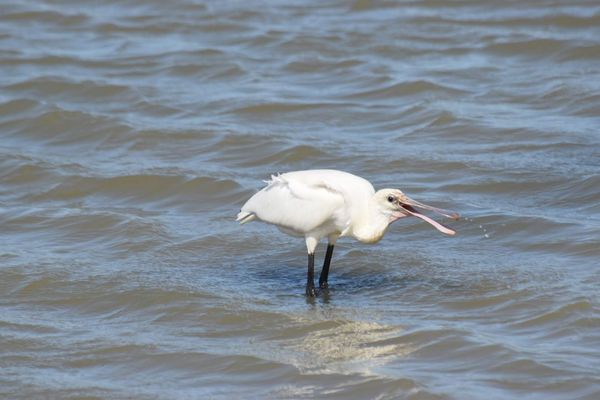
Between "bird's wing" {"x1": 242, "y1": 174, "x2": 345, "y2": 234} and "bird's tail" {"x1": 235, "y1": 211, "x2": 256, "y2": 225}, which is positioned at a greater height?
"bird's wing" {"x1": 242, "y1": 174, "x2": 345, "y2": 234}

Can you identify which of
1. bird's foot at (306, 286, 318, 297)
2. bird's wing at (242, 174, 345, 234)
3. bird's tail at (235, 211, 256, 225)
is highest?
bird's wing at (242, 174, 345, 234)

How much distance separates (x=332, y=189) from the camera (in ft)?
33.2

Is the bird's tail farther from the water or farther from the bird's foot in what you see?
the bird's foot

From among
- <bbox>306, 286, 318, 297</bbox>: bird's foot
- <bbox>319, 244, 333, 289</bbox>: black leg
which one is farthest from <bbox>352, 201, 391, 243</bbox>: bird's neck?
<bbox>306, 286, 318, 297</bbox>: bird's foot

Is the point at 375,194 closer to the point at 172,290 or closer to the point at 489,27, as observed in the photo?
the point at 172,290

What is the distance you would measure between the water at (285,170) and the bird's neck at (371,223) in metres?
0.50

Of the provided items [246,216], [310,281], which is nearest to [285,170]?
[246,216]

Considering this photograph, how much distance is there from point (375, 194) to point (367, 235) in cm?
32

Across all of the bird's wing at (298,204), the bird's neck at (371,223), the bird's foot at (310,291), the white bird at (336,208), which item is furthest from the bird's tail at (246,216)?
the bird's neck at (371,223)

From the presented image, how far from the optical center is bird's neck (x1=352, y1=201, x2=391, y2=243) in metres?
10.1

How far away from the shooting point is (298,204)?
10203 mm

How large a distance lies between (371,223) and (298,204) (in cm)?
59

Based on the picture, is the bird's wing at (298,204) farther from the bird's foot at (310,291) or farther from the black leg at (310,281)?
the bird's foot at (310,291)

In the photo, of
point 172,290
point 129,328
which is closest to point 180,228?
point 172,290
